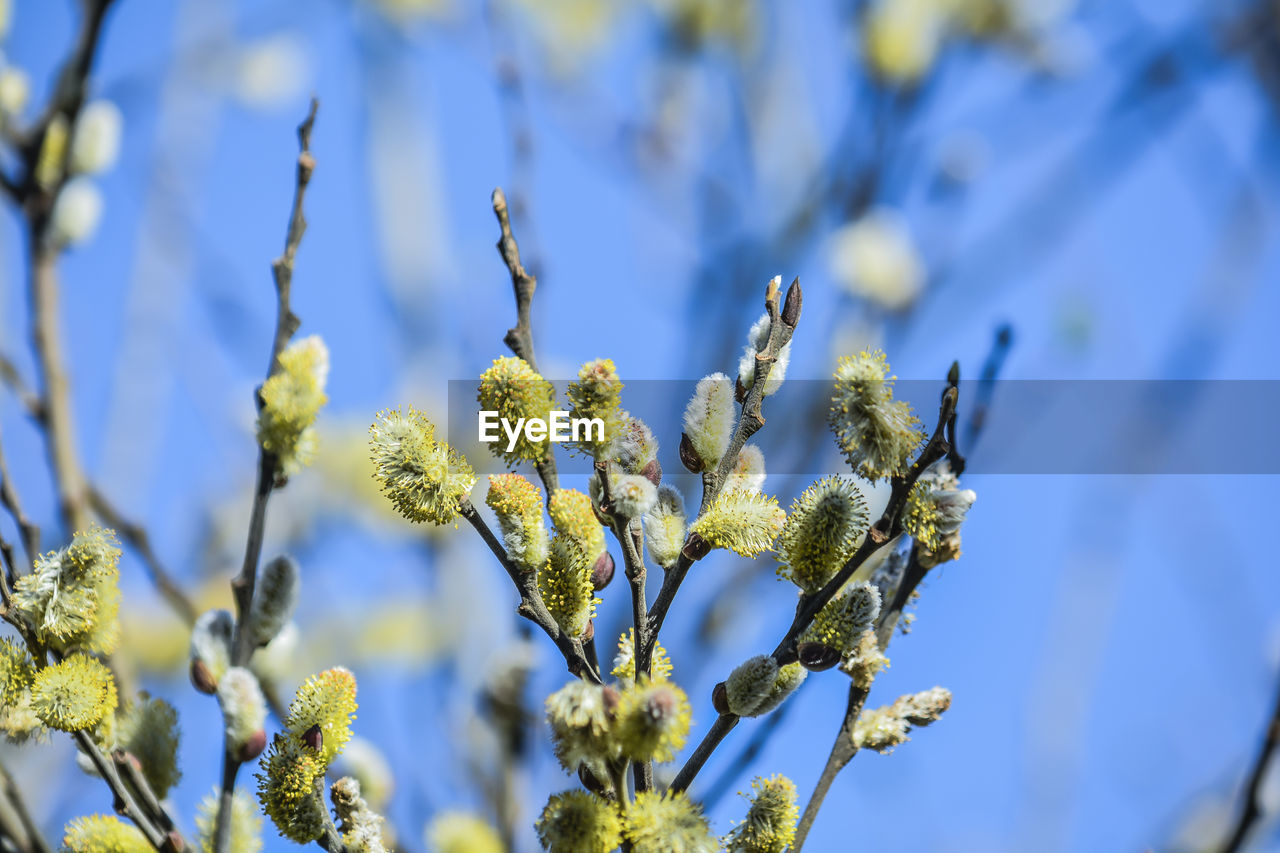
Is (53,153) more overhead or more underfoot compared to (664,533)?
more overhead

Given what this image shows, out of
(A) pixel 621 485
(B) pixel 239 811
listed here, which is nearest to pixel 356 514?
(B) pixel 239 811

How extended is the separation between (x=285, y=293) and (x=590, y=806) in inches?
19.4

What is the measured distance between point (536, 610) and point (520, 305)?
271mm

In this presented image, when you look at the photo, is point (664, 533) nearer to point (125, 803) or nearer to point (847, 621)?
point (847, 621)

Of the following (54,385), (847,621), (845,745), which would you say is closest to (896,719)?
(845,745)

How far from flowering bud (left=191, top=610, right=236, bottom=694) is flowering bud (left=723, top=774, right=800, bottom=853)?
0.48 m

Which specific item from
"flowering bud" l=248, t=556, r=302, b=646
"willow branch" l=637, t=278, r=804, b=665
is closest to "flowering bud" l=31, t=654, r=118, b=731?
"flowering bud" l=248, t=556, r=302, b=646

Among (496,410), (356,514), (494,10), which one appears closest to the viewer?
(496,410)

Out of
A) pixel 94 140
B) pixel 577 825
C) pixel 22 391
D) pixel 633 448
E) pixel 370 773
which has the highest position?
pixel 94 140

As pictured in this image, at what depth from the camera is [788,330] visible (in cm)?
88

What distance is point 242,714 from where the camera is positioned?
817 mm

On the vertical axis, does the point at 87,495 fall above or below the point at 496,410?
above

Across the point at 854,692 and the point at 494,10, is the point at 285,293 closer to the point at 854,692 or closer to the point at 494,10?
the point at 854,692

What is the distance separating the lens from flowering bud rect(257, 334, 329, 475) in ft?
2.66
